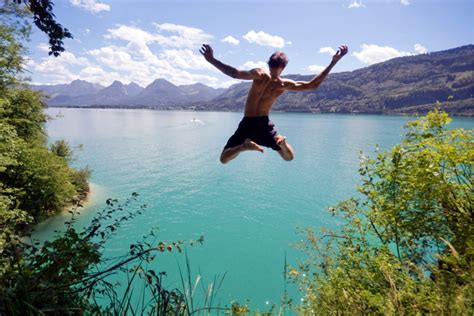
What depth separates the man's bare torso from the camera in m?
5.27

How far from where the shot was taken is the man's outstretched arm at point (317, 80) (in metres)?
4.94

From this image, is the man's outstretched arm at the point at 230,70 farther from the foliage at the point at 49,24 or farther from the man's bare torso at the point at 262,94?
the foliage at the point at 49,24

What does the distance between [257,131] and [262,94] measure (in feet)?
2.34

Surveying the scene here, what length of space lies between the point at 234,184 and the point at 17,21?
30019 millimetres

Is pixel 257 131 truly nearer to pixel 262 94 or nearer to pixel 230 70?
pixel 262 94

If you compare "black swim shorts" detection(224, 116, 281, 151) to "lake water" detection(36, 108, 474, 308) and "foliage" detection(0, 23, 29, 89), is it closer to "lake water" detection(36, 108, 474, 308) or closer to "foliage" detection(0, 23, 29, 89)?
"lake water" detection(36, 108, 474, 308)

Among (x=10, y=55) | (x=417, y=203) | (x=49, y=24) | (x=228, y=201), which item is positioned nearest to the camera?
(x=49, y=24)

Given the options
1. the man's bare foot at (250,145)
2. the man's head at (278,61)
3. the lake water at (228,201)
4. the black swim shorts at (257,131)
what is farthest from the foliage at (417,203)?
the man's head at (278,61)

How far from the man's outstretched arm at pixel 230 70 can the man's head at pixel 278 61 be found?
0.66 feet

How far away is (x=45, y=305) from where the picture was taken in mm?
Answer: 2773

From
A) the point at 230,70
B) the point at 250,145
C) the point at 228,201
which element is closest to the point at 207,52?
the point at 230,70

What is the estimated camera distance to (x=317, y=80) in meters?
5.25

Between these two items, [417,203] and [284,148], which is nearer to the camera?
[284,148]

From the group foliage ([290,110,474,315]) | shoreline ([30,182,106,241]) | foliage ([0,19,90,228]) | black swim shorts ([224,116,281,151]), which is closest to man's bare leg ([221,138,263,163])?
black swim shorts ([224,116,281,151])
